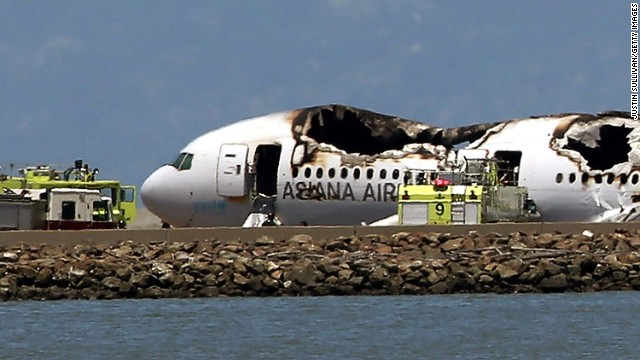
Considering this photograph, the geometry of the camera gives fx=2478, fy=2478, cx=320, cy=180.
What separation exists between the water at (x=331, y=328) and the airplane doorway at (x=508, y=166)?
11.6 metres

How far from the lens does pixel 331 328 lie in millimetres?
44500

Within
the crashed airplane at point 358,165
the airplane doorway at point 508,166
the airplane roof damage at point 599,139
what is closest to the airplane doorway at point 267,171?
the crashed airplane at point 358,165

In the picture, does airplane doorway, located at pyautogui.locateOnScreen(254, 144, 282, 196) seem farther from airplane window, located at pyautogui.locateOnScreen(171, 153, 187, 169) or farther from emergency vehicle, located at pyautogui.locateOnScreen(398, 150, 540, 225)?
emergency vehicle, located at pyautogui.locateOnScreen(398, 150, 540, 225)

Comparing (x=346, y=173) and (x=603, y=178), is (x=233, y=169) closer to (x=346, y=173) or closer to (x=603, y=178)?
(x=346, y=173)

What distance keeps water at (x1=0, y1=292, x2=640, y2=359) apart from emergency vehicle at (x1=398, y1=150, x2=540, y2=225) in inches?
411

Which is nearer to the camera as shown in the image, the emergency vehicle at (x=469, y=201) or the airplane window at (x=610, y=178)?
the airplane window at (x=610, y=178)

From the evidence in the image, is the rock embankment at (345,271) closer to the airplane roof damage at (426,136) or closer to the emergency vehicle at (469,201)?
the emergency vehicle at (469,201)

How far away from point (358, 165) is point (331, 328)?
18979 millimetres

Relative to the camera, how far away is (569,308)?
47.3 metres

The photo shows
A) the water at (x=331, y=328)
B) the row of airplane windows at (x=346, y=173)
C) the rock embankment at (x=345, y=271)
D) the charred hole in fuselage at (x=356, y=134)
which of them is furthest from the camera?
the charred hole in fuselage at (x=356, y=134)

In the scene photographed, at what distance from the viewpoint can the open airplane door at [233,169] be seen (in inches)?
2511

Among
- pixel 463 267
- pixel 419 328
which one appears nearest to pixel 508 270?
pixel 463 267

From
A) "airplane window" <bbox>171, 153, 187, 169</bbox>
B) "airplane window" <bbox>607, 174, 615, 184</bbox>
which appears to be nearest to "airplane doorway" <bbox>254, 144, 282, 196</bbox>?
"airplane window" <bbox>171, 153, 187, 169</bbox>

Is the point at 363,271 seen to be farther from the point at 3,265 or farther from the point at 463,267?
the point at 3,265
